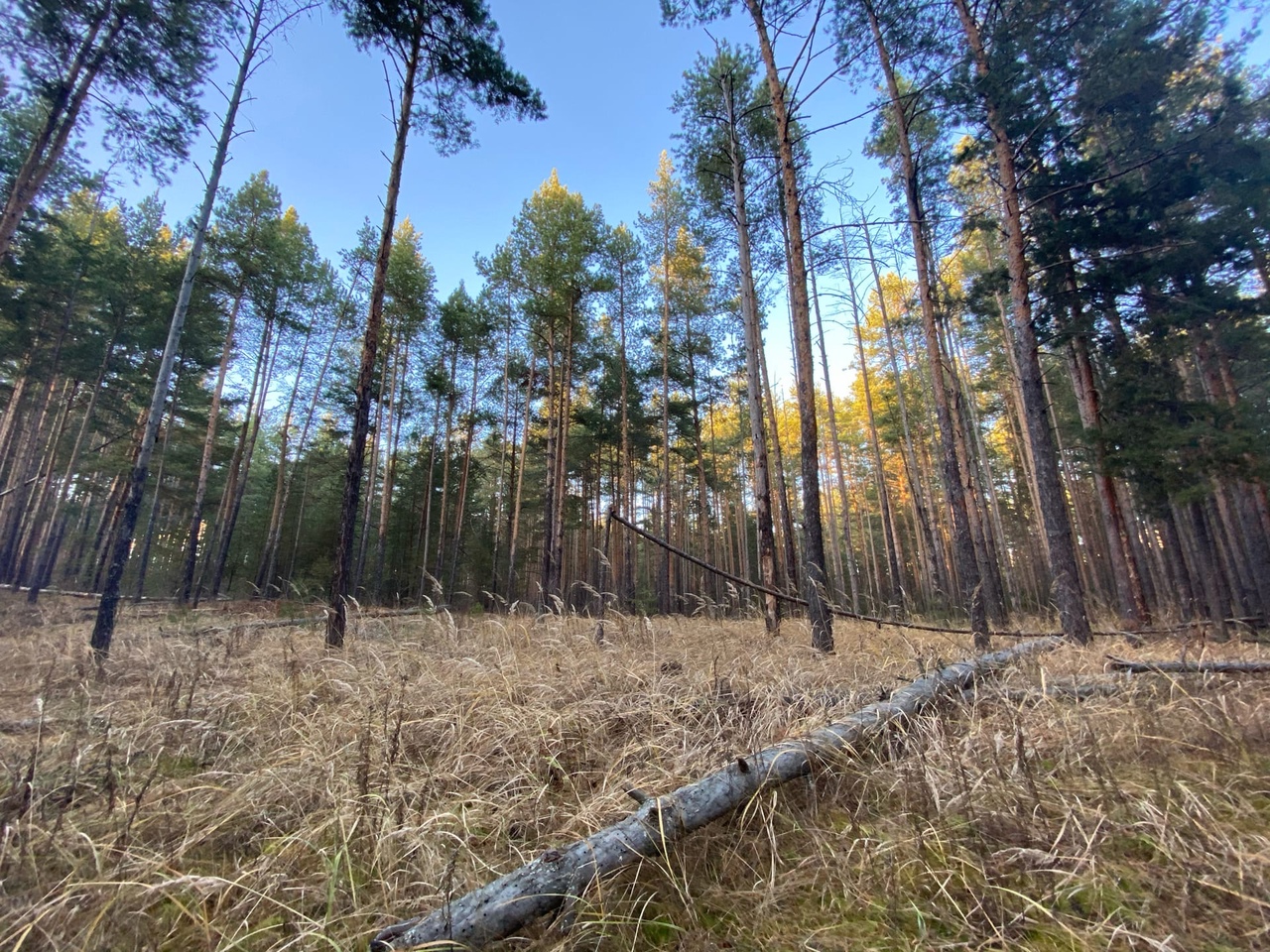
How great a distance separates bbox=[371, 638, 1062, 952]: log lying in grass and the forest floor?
0.29 feet

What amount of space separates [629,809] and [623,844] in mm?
345

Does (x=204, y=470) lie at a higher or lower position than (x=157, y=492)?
higher

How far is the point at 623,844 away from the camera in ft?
4.85

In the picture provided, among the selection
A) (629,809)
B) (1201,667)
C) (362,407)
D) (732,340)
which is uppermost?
(732,340)

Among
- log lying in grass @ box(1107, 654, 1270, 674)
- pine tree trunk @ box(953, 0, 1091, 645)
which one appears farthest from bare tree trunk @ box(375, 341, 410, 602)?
log lying in grass @ box(1107, 654, 1270, 674)

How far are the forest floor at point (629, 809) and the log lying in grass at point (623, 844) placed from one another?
0.09 m

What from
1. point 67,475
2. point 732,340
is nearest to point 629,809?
point 732,340

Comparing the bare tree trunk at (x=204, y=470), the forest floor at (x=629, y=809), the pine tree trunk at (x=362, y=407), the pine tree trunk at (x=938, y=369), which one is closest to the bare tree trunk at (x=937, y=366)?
the pine tree trunk at (x=938, y=369)

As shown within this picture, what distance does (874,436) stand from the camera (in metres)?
15.4

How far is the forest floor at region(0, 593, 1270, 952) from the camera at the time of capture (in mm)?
1286

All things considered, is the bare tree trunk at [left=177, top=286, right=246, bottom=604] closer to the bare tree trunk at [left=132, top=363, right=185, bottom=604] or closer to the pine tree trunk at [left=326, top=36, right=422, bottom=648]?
the bare tree trunk at [left=132, top=363, right=185, bottom=604]

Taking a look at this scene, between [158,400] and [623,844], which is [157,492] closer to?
[158,400]

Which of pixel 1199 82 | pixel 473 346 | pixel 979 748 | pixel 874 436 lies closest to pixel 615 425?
pixel 473 346

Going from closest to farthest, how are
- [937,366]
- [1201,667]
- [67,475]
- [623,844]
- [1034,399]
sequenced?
[623,844]
[1201,667]
[1034,399]
[937,366]
[67,475]
